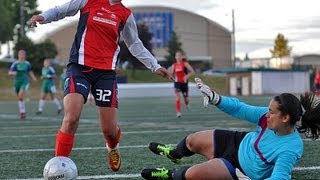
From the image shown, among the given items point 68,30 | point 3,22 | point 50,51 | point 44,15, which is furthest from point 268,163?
point 68,30

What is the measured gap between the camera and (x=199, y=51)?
12456cm

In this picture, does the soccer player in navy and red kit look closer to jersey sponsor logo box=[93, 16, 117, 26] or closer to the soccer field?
jersey sponsor logo box=[93, 16, 117, 26]

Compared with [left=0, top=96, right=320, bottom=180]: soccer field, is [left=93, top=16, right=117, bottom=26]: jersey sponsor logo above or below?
above

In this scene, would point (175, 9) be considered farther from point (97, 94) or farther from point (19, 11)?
point (97, 94)

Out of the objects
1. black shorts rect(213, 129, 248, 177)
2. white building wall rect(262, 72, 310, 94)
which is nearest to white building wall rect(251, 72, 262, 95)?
white building wall rect(262, 72, 310, 94)

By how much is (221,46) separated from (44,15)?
4833 inches

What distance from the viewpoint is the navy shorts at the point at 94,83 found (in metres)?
5.39

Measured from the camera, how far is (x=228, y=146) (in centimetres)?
468

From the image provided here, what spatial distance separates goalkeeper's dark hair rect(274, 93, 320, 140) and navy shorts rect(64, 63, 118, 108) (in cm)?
199

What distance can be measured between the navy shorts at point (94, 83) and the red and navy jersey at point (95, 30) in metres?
0.06

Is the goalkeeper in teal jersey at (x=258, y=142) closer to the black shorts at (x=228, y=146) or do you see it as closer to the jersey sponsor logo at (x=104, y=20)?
the black shorts at (x=228, y=146)

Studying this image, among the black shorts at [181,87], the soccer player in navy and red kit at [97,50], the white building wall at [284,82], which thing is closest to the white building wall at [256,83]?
the white building wall at [284,82]

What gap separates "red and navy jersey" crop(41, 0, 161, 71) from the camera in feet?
18.3

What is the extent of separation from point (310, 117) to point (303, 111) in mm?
78
